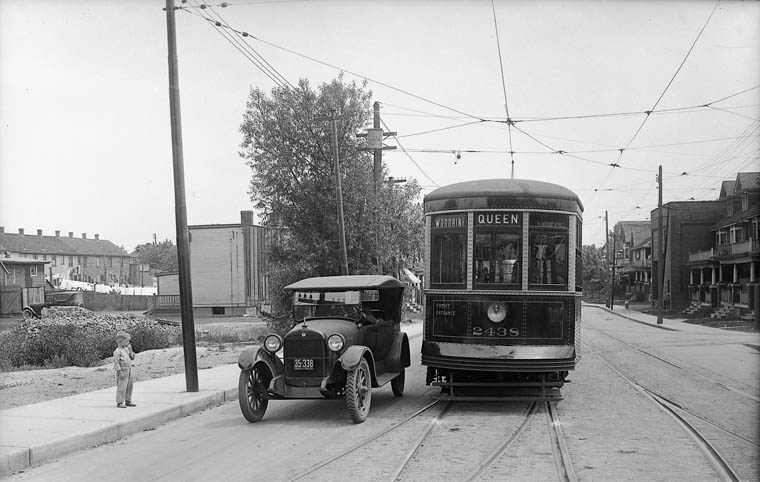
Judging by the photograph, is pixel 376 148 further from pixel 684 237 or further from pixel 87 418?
pixel 684 237

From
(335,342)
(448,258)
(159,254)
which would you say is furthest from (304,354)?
(159,254)

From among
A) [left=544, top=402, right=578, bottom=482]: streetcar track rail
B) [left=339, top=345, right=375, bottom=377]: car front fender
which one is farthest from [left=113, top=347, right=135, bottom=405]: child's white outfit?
[left=544, top=402, right=578, bottom=482]: streetcar track rail

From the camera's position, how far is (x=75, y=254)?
100 metres

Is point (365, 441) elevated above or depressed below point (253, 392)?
below

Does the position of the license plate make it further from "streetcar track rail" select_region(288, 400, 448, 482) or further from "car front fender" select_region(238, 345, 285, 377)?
"streetcar track rail" select_region(288, 400, 448, 482)

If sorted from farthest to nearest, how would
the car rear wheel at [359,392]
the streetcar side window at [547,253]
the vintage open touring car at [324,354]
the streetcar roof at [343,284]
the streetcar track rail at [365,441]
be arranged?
the streetcar roof at [343,284] < the streetcar side window at [547,253] < the vintage open touring car at [324,354] < the car rear wheel at [359,392] < the streetcar track rail at [365,441]

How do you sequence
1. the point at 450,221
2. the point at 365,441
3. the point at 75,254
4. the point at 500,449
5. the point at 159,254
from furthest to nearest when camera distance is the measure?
1. the point at 159,254
2. the point at 75,254
3. the point at 450,221
4. the point at 365,441
5. the point at 500,449

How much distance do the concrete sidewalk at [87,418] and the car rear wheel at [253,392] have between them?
139 centimetres

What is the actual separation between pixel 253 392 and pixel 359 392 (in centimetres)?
150

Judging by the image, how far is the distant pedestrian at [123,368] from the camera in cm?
1012

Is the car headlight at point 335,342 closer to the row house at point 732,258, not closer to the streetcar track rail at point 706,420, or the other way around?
the streetcar track rail at point 706,420

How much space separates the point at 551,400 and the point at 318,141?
18.9 metres

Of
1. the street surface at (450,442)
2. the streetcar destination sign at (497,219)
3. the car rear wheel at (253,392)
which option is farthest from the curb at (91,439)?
the streetcar destination sign at (497,219)

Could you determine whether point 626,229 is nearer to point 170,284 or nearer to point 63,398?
point 170,284
